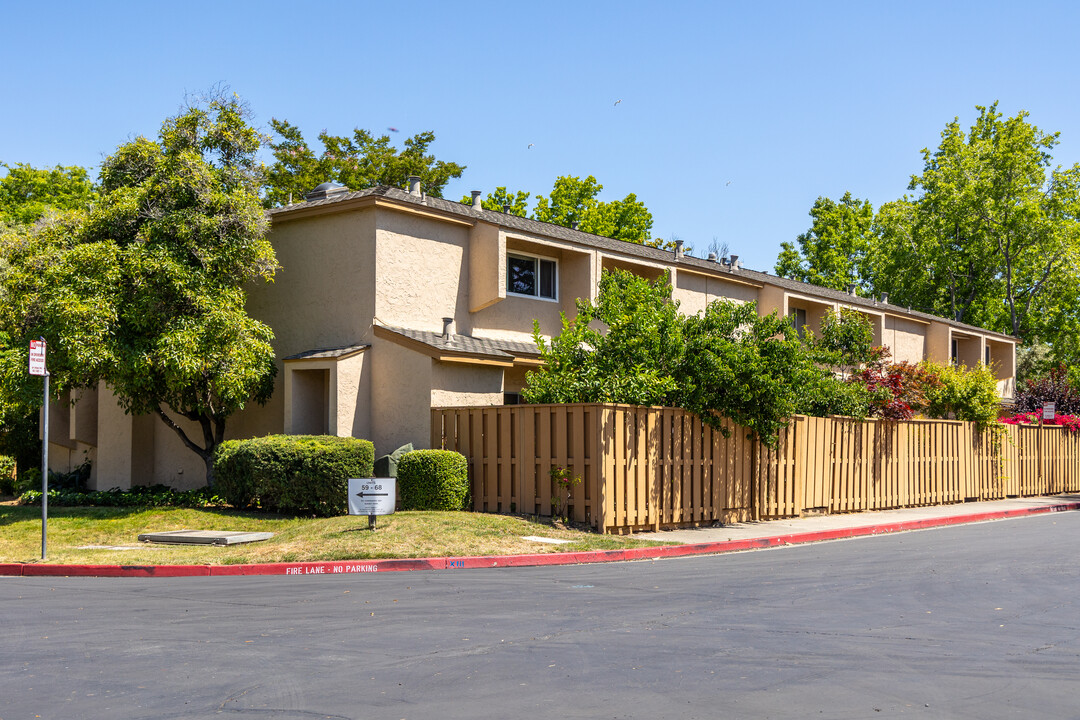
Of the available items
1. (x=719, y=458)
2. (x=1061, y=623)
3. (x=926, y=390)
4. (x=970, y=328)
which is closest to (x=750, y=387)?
(x=719, y=458)

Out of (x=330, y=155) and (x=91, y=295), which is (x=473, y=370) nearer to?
(x=91, y=295)

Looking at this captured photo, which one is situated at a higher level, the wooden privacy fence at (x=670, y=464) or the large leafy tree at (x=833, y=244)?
the large leafy tree at (x=833, y=244)

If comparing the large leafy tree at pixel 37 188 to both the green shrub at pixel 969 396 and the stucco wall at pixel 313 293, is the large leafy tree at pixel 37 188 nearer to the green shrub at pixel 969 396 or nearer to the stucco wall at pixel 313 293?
the stucco wall at pixel 313 293

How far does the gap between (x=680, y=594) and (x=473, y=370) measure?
10.8 meters

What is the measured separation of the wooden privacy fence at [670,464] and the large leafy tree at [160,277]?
4821mm

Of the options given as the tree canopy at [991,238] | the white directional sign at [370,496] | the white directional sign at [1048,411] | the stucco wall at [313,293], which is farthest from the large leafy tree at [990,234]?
the white directional sign at [370,496]

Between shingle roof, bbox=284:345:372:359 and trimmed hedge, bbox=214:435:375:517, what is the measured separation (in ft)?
7.67

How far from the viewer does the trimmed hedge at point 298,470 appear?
1781 centimetres

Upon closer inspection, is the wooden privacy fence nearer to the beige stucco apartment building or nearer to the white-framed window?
the beige stucco apartment building

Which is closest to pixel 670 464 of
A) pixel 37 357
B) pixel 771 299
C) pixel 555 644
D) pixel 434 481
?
pixel 434 481

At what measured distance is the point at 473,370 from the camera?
20703 millimetres

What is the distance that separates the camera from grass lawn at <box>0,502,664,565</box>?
1380 cm

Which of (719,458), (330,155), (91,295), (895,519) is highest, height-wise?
(330,155)

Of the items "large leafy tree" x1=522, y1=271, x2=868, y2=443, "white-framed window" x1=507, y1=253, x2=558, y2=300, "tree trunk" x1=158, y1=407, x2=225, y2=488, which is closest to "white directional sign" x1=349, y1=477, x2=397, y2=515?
"large leafy tree" x1=522, y1=271, x2=868, y2=443
